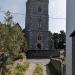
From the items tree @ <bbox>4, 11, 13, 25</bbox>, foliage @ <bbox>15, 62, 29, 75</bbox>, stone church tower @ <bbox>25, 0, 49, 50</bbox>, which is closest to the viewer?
foliage @ <bbox>15, 62, 29, 75</bbox>

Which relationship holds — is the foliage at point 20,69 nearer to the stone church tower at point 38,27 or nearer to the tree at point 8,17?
the tree at point 8,17

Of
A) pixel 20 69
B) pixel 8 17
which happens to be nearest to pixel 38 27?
pixel 8 17

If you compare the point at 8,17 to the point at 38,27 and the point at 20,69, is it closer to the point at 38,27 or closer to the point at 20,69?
the point at 20,69

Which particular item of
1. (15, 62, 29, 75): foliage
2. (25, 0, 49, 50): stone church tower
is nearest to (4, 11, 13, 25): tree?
(15, 62, 29, 75): foliage

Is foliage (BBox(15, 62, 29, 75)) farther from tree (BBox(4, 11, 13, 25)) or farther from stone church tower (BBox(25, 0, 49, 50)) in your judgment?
stone church tower (BBox(25, 0, 49, 50))

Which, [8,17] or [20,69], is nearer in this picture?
[20,69]

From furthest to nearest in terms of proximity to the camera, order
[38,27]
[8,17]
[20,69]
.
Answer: [38,27] → [8,17] → [20,69]

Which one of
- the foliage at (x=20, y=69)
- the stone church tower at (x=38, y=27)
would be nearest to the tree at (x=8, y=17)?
the foliage at (x=20, y=69)

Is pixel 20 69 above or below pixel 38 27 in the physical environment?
below

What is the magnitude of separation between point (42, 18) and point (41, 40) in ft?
20.8

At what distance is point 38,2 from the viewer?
94938mm

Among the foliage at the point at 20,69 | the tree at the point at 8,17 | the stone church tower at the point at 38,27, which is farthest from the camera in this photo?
the stone church tower at the point at 38,27

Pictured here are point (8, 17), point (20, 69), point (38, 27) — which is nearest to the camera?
point (20, 69)

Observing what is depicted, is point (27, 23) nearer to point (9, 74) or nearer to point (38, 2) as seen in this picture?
point (38, 2)
